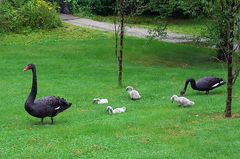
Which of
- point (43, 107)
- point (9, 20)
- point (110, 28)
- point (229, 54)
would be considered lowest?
point (110, 28)

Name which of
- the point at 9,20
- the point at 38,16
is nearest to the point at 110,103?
the point at 9,20

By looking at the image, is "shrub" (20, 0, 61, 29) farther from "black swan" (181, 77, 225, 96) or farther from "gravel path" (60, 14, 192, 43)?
"black swan" (181, 77, 225, 96)

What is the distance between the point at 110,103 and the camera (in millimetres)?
16312

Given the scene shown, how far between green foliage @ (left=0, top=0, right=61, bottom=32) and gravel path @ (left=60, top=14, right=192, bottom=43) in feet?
12.7

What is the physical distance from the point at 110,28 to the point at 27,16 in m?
7.02

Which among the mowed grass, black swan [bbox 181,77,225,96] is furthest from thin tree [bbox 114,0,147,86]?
black swan [bbox 181,77,225,96]

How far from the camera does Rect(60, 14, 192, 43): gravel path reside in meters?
35.0

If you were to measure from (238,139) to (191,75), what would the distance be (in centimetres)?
1117

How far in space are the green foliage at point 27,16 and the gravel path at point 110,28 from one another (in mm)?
3884

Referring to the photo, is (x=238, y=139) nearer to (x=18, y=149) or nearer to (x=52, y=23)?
(x=18, y=149)

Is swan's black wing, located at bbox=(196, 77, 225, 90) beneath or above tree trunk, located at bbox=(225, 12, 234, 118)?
beneath

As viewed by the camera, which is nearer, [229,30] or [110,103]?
[229,30]

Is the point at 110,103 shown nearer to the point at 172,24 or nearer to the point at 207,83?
the point at 207,83

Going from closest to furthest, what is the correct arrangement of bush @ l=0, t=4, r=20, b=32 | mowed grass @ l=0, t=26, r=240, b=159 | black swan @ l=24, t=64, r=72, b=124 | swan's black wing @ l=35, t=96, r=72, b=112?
1. mowed grass @ l=0, t=26, r=240, b=159
2. black swan @ l=24, t=64, r=72, b=124
3. swan's black wing @ l=35, t=96, r=72, b=112
4. bush @ l=0, t=4, r=20, b=32
